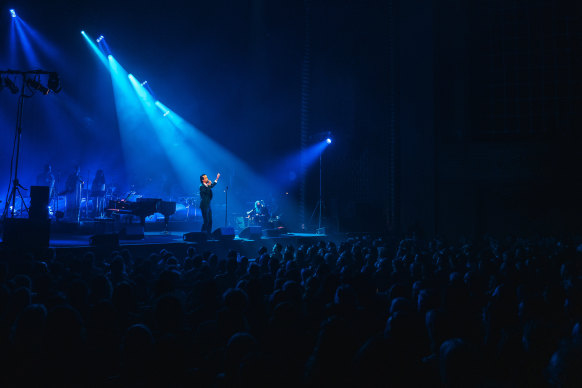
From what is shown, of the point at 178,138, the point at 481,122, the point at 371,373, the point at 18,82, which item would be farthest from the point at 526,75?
the point at 18,82

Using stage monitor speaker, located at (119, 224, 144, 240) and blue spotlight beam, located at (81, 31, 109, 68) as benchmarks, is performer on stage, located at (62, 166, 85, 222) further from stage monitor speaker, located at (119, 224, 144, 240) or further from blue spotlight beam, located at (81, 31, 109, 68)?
stage monitor speaker, located at (119, 224, 144, 240)

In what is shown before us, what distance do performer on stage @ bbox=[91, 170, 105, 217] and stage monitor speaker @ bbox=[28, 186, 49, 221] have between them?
8598 millimetres

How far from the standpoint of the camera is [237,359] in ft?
8.86

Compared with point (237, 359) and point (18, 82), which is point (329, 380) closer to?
point (237, 359)

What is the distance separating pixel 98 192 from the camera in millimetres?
17969

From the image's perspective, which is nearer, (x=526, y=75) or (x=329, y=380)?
(x=329, y=380)

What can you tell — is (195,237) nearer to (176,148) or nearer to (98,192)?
(98,192)

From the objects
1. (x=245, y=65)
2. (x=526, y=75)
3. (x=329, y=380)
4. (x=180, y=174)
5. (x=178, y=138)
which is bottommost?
(x=329, y=380)

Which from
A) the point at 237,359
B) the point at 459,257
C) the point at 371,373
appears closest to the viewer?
the point at 371,373

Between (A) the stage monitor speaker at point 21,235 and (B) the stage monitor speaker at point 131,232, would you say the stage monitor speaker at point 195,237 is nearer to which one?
(B) the stage monitor speaker at point 131,232

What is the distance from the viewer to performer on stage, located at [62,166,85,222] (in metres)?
17.6

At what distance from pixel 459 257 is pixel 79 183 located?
640 inches

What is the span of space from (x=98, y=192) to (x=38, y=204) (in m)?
8.84

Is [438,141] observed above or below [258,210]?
above
